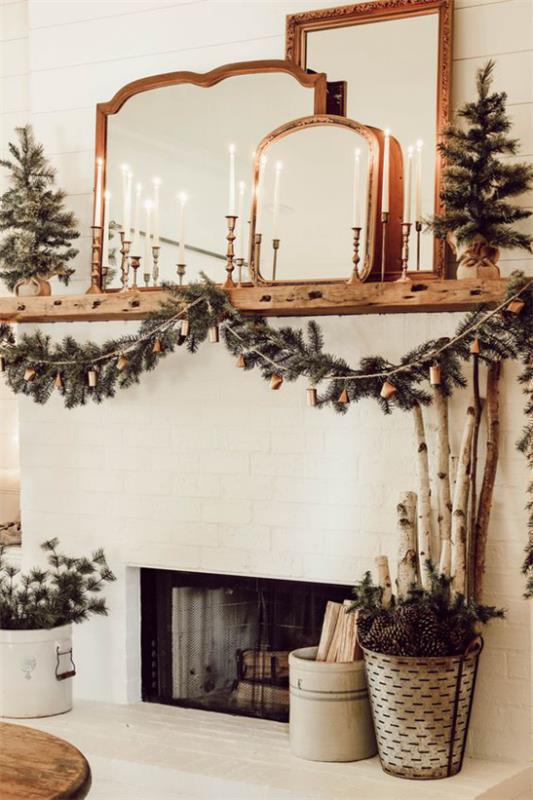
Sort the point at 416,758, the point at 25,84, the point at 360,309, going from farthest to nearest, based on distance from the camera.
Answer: the point at 25,84, the point at 360,309, the point at 416,758

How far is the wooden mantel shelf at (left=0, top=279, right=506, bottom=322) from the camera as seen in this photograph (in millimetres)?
3275

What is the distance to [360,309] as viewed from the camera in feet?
11.6

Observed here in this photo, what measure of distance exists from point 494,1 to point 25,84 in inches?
83.8

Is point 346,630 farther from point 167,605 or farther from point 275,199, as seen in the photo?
point 275,199

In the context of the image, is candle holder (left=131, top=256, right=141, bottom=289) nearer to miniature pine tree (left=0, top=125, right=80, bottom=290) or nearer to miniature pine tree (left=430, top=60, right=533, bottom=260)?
miniature pine tree (left=0, top=125, right=80, bottom=290)

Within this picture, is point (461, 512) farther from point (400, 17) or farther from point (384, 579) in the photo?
point (400, 17)

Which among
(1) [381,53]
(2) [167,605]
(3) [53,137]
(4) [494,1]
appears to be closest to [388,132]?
(1) [381,53]

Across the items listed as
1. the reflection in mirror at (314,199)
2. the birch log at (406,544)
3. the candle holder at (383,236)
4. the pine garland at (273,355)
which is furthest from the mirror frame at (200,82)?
the birch log at (406,544)

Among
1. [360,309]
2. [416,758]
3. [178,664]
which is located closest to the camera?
[416,758]

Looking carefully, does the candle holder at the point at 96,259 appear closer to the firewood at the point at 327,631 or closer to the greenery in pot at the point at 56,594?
the greenery in pot at the point at 56,594

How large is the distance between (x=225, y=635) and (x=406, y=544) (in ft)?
2.96

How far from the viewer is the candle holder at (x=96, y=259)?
3.93 meters

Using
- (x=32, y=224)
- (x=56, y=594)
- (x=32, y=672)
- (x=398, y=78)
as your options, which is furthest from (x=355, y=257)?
(x=32, y=672)

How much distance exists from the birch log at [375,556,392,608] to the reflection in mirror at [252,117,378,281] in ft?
3.00
